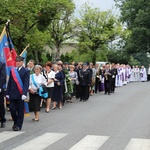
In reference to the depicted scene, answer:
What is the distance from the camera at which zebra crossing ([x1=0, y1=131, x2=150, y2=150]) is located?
788cm

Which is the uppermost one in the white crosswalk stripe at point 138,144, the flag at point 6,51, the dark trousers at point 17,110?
the flag at point 6,51

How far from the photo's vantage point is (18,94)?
9.81m

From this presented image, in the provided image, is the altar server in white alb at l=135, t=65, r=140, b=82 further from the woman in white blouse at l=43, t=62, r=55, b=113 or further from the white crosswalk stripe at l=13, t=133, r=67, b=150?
the white crosswalk stripe at l=13, t=133, r=67, b=150

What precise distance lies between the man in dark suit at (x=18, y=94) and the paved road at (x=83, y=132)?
1.05 ft

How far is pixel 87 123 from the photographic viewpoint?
11.1 metres

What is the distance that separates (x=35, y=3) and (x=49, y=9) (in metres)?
2.28

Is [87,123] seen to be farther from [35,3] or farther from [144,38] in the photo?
[144,38]

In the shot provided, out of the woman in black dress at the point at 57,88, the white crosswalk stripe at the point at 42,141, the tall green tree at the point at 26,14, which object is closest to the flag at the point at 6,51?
the woman in black dress at the point at 57,88

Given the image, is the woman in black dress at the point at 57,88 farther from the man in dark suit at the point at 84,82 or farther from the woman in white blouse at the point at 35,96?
the woman in white blouse at the point at 35,96

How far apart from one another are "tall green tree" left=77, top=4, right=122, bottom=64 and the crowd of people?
3023 centimetres

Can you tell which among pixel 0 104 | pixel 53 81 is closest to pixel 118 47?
pixel 53 81

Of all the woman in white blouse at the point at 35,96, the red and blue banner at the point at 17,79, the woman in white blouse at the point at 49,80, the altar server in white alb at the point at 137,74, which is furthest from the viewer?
the altar server in white alb at the point at 137,74

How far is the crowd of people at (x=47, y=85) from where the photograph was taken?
32.3ft

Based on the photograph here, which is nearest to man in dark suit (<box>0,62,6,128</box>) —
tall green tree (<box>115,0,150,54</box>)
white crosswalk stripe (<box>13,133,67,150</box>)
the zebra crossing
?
the zebra crossing
